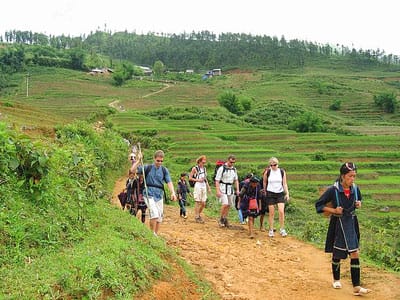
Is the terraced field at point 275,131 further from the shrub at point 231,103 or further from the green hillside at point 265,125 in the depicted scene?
the shrub at point 231,103

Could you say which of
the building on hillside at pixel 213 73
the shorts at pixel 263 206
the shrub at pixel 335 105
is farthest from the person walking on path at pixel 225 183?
the building on hillside at pixel 213 73

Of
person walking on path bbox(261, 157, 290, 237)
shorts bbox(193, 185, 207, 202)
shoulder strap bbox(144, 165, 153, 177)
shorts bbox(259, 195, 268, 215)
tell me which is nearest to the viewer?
shoulder strap bbox(144, 165, 153, 177)

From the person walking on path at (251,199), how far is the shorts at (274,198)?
0.27 meters

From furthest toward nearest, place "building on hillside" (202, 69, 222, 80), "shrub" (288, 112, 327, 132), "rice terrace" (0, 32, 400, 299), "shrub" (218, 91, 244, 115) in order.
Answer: "building on hillside" (202, 69, 222, 80), "shrub" (218, 91, 244, 115), "shrub" (288, 112, 327, 132), "rice terrace" (0, 32, 400, 299)

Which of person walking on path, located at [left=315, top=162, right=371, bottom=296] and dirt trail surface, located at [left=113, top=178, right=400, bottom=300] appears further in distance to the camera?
dirt trail surface, located at [left=113, top=178, right=400, bottom=300]

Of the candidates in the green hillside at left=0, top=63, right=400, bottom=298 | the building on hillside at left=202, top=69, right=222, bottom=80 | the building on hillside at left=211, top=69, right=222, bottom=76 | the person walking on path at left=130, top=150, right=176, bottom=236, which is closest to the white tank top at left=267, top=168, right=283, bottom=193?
the green hillside at left=0, top=63, right=400, bottom=298

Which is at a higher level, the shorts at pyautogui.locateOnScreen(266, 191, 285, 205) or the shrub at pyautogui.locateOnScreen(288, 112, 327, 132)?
the shorts at pyautogui.locateOnScreen(266, 191, 285, 205)

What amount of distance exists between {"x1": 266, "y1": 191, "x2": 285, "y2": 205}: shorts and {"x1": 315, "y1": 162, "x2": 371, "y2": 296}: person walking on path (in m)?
3.31

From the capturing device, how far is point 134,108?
6531 centimetres

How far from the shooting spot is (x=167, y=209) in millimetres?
14844

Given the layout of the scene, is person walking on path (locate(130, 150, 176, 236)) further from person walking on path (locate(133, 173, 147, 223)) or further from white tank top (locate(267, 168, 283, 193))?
white tank top (locate(267, 168, 283, 193))

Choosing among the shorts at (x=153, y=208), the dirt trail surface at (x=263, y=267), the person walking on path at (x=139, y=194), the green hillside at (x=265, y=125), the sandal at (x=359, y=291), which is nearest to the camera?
the sandal at (x=359, y=291)

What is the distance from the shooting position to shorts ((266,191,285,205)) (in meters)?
10.2

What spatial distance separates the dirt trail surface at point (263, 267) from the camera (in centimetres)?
685
